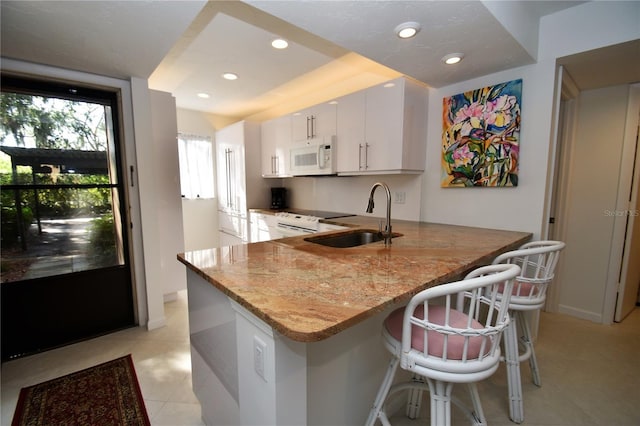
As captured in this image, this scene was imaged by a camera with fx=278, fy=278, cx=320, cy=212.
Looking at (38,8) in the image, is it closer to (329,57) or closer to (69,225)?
(69,225)

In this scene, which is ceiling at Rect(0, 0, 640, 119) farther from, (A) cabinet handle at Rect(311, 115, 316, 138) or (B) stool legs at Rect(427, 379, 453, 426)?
(B) stool legs at Rect(427, 379, 453, 426)

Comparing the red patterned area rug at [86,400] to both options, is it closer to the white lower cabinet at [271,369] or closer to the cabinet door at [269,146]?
the white lower cabinet at [271,369]

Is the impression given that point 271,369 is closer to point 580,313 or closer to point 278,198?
point 580,313

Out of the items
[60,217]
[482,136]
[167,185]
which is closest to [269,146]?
[167,185]

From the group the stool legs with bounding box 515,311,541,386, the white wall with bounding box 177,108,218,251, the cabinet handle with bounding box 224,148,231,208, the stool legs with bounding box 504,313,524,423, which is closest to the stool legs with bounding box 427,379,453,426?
the stool legs with bounding box 504,313,524,423

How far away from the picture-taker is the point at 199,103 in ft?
12.9

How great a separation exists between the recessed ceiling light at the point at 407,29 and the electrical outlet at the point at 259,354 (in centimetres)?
170

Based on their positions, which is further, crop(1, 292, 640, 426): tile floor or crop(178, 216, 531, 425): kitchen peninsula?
crop(1, 292, 640, 426): tile floor

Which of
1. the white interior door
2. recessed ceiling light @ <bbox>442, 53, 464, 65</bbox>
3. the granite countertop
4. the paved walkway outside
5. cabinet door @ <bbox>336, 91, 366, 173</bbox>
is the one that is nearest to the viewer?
the granite countertop

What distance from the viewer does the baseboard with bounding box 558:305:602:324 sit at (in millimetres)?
2609

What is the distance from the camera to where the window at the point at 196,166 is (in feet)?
14.0

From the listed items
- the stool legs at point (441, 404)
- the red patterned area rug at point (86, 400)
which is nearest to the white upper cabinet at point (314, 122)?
the stool legs at point (441, 404)

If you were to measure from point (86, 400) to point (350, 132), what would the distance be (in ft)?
9.35

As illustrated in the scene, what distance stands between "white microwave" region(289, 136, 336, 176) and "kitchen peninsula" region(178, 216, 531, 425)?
4.98 ft
